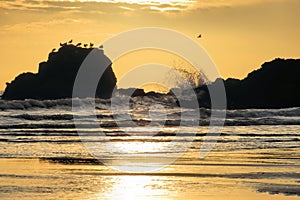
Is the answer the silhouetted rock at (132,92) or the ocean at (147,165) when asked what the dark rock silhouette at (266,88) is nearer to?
the silhouetted rock at (132,92)

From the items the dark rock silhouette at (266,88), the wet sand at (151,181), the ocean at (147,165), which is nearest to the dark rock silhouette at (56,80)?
the dark rock silhouette at (266,88)

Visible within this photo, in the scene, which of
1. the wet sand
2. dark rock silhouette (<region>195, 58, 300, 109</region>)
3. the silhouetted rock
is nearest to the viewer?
the wet sand

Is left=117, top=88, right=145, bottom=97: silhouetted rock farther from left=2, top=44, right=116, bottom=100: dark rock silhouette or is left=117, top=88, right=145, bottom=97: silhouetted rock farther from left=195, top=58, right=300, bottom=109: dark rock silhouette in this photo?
left=195, top=58, right=300, bottom=109: dark rock silhouette

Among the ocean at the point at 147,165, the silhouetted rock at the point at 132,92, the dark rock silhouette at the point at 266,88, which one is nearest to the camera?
the ocean at the point at 147,165

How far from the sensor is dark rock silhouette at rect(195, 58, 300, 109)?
403 ft

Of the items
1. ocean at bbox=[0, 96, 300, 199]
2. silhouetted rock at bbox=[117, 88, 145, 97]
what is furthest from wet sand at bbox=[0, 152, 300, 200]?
silhouetted rock at bbox=[117, 88, 145, 97]

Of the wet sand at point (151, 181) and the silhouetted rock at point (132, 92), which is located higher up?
the silhouetted rock at point (132, 92)

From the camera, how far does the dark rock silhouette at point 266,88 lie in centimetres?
12275

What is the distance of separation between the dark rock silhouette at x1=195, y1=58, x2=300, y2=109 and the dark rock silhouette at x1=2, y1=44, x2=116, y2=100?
19.9 metres

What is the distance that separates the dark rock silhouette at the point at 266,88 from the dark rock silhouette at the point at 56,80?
19900mm

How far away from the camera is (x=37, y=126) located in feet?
202

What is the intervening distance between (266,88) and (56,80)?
3473 centimetres

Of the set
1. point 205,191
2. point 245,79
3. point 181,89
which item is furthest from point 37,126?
point 245,79

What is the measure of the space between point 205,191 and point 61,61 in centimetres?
13008
